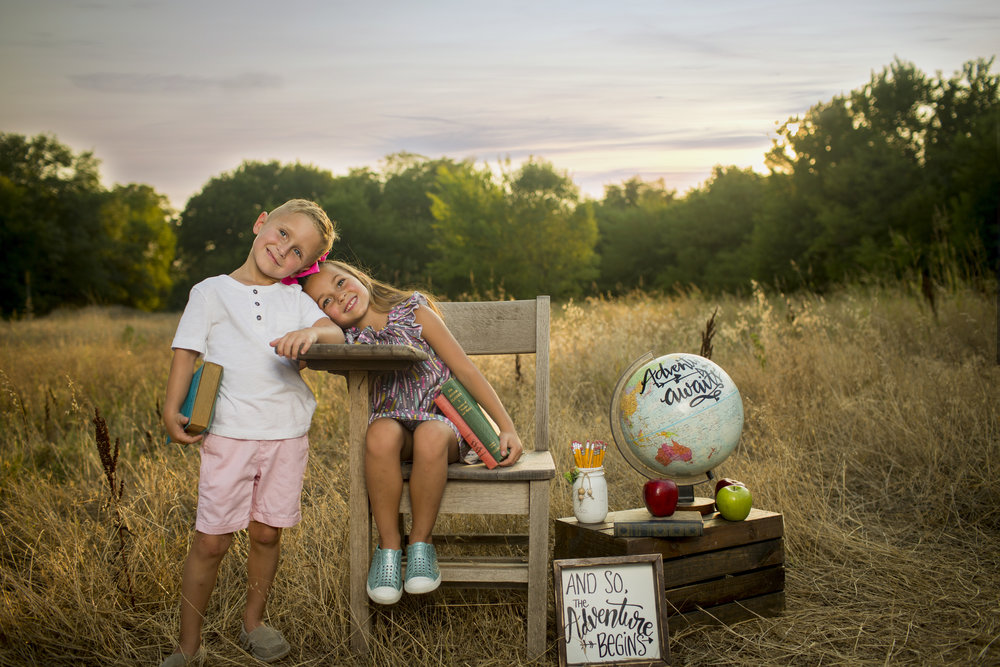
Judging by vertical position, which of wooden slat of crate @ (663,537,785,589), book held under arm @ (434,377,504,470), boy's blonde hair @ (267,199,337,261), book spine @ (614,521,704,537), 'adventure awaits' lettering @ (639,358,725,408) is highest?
boy's blonde hair @ (267,199,337,261)

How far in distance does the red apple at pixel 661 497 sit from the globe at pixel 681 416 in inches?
4.6

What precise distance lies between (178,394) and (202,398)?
10cm

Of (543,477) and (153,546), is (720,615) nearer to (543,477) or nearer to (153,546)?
(543,477)

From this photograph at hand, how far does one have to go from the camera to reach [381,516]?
2.35 m

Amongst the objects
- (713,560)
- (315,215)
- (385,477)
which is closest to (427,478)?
(385,477)

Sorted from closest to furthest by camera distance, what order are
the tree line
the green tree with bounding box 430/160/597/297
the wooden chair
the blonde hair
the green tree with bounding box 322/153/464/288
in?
the wooden chair
the blonde hair
the tree line
the green tree with bounding box 430/160/597/297
the green tree with bounding box 322/153/464/288

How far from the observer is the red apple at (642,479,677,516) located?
2.57 m

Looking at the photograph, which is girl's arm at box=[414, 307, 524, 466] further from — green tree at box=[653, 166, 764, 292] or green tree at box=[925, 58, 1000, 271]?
green tree at box=[653, 166, 764, 292]

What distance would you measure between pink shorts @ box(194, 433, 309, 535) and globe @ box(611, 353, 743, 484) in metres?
1.21

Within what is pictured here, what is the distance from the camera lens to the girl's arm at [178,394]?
217cm

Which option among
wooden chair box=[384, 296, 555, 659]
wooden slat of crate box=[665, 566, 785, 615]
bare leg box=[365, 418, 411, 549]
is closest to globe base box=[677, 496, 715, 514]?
wooden slat of crate box=[665, 566, 785, 615]

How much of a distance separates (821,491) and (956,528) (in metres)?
0.61

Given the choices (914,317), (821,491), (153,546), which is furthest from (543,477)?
(914,317)

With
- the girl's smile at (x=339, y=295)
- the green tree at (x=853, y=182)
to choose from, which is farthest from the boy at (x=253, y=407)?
the green tree at (x=853, y=182)
